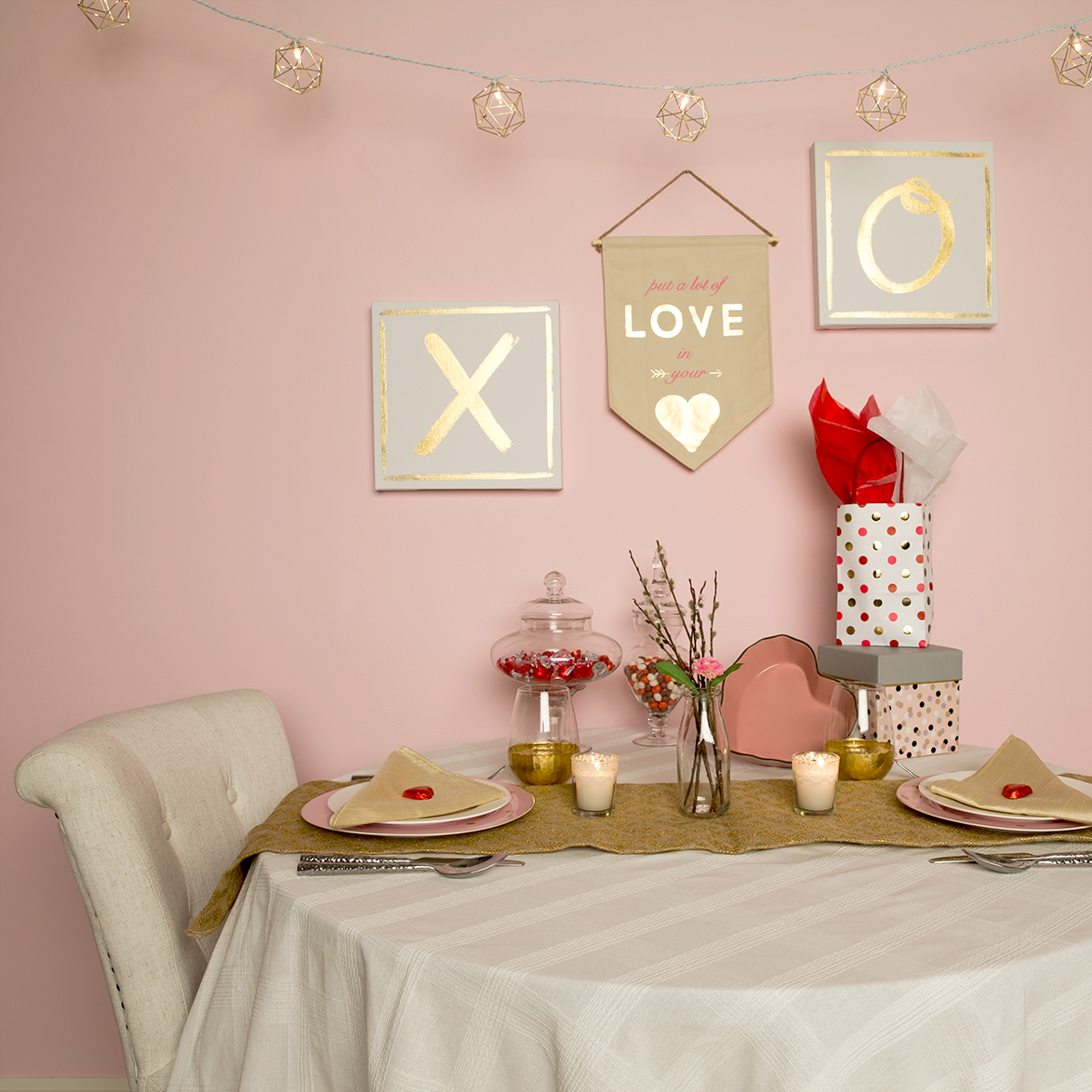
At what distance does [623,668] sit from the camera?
68.8 inches

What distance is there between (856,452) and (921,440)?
0.39 ft

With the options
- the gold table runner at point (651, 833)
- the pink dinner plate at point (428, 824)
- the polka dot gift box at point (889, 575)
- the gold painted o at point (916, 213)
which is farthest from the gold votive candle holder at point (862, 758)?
the gold painted o at point (916, 213)

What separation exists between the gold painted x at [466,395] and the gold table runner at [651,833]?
816 mm

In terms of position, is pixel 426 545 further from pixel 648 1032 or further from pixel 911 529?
pixel 648 1032

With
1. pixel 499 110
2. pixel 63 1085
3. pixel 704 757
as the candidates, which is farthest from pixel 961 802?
pixel 63 1085

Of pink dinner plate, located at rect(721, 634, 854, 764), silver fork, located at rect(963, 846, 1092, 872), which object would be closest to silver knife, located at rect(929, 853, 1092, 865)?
silver fork, located at rect(963, 846, 1092, 872)

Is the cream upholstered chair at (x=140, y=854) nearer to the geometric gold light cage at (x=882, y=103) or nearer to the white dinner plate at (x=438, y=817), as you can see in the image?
the white dinner plate at (x=438, y=817)

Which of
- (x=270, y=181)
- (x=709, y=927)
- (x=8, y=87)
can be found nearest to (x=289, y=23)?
(x=270, y=181)

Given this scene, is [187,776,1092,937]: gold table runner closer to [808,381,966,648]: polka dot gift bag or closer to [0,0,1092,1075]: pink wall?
[808,381,966,648]: polka dot gift bag

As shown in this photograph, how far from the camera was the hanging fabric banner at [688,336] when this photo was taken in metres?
1.75

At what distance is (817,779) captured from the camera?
1.04 meters

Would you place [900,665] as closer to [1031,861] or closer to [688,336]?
[1031,861]

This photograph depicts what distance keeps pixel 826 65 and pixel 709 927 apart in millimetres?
1697

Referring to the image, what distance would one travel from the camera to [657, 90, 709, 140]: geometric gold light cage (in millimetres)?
1653
